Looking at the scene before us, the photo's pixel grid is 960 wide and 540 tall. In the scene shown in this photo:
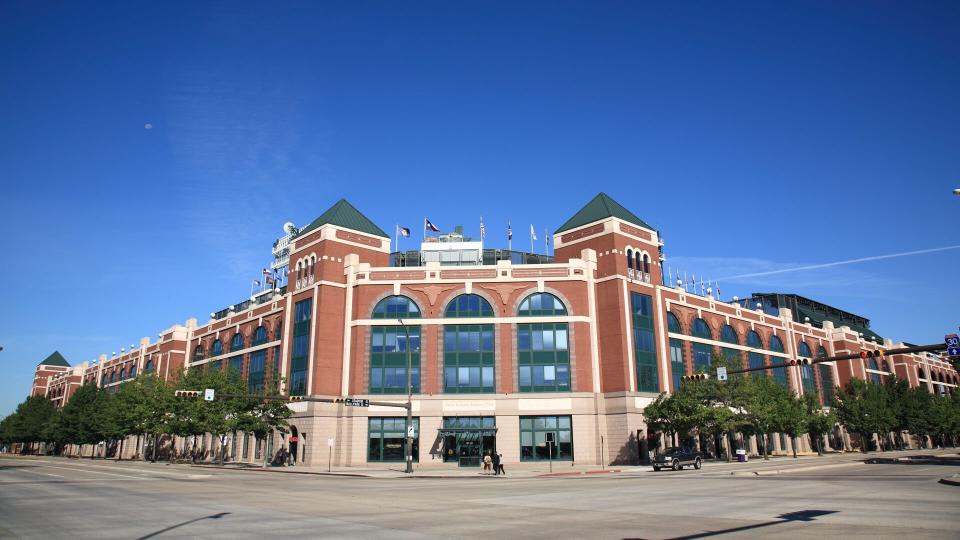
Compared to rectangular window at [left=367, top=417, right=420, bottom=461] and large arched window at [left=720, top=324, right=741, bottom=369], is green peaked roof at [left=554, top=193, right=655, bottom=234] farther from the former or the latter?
rectangular window at [left=367, top=417, right=420, bottom=461]

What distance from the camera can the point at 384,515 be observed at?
19.2m

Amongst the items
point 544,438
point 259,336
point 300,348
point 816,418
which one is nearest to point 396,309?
point 300,348

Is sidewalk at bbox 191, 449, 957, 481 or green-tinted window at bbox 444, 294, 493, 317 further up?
green-tinted window at bbox 444, 294, 493, 317

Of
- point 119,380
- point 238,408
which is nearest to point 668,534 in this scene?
point 238,408

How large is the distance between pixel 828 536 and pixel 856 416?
75977mm

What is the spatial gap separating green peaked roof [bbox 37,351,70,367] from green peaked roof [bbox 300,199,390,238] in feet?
369

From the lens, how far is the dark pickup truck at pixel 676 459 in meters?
45.0

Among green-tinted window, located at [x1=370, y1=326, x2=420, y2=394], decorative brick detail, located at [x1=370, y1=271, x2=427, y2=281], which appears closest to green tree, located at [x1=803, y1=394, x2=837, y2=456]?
green-tinted window, located at [x1=370, y1=326, x2=420, y2=394]

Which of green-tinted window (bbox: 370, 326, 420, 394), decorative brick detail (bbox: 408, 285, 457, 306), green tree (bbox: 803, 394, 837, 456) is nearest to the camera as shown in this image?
green-tinted window (bbox: 370, 326, 420, 394)

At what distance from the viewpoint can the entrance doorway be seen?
56.5 metres

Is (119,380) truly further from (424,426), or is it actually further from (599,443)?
(599,443)

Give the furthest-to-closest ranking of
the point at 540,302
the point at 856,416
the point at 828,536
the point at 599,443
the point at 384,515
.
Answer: the point at 856,416, the point at 540,302, the point at 599,443, the point at 384,515, the point at 828,536

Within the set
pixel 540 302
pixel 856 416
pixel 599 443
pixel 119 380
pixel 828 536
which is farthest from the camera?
pixel 119 380

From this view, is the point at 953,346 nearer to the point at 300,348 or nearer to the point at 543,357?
the point at 543,357
